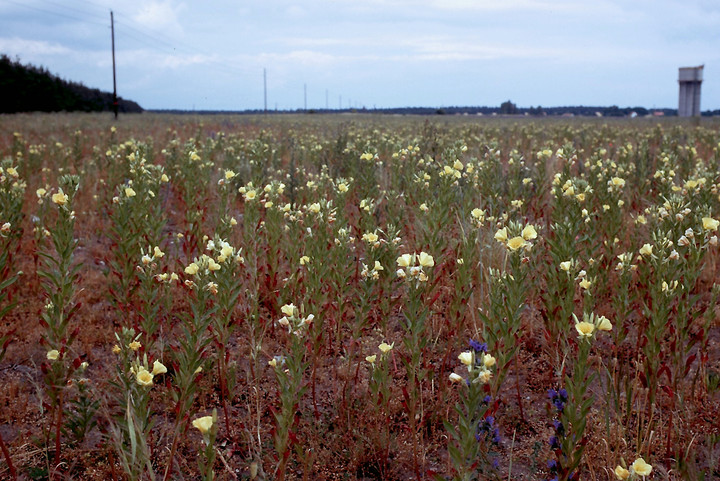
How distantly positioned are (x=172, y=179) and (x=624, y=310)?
291 inches

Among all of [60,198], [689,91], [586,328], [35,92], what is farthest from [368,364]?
[689,91]

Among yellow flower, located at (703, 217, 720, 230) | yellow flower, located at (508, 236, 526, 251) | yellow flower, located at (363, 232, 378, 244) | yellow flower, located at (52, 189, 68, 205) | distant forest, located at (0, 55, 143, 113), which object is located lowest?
yellow flower, located at (363, 232, 378, 244)

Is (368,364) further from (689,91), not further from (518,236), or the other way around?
(689,91)

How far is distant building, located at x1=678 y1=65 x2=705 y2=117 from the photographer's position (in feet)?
157

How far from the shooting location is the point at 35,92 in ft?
126

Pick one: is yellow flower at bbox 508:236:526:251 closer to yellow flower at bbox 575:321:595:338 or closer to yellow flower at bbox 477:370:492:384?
yellow flower at bbox 575:321:595:338

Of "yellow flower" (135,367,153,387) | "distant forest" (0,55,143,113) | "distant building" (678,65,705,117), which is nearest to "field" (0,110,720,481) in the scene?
"yellow flower" (135,367,153,387)

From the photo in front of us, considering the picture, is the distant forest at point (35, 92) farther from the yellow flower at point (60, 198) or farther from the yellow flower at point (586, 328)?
the yellow flower at point (586, 328)

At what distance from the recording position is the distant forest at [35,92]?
3603cm

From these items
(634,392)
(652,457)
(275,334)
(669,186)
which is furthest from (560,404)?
(669,186)

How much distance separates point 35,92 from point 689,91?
53.9m

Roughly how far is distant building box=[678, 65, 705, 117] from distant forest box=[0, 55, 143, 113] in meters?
51.7

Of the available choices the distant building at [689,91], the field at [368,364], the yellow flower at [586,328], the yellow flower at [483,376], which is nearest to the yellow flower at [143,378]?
the field at [368,364]

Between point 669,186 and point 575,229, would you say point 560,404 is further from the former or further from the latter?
point 669,186
